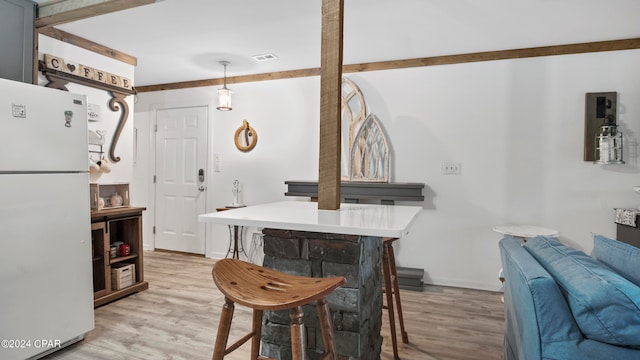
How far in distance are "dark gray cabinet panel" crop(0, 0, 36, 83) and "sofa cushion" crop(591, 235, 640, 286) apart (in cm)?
378

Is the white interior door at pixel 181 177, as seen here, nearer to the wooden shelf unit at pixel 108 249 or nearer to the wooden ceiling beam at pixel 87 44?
the wooden ceiling beam at pixel 87 44

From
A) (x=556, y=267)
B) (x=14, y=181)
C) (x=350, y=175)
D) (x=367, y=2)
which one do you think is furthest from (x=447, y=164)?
(x=14, y=181)

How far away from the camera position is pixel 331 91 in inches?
65.4

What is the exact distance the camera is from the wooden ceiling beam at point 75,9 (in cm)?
237

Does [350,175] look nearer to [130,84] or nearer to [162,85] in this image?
[130,84]

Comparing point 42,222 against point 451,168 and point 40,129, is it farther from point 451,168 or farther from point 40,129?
point 451,168

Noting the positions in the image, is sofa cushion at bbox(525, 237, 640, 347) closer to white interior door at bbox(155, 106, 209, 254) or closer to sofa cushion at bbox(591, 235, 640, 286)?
sofa cushion at bbox(591, 235, 640, 286)

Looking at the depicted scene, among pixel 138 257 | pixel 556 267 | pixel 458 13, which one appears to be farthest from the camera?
pixel 138 257

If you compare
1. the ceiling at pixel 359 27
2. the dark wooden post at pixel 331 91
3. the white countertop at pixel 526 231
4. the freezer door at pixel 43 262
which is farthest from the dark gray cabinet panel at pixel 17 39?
the white countertop at pixel 526 231

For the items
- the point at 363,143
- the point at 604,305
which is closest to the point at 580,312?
the point at 604,305

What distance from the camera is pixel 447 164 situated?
11.7ft

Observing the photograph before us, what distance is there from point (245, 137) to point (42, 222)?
2.54 metres

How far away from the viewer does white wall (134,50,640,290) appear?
3.16 meters

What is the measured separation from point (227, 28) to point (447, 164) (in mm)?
2401
